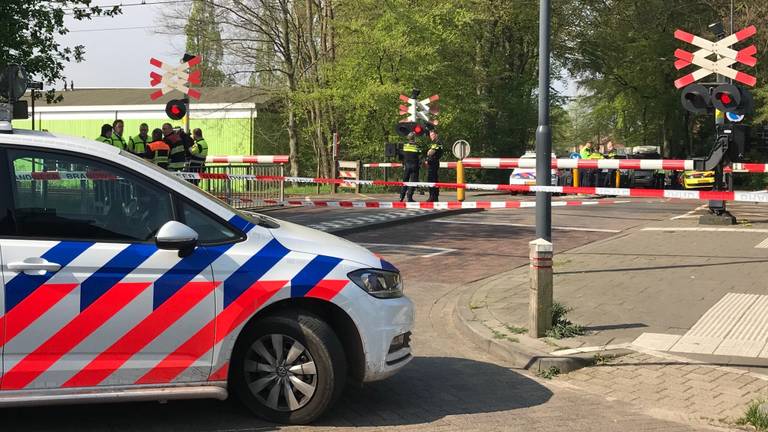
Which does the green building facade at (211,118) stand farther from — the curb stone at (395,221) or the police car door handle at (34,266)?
the police car door handle at (34,266)

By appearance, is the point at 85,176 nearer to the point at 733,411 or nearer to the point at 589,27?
the point at 733,411

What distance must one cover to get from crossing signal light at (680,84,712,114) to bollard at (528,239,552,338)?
569 cm

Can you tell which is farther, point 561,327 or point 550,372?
point 561,327

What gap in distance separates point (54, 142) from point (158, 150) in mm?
11946

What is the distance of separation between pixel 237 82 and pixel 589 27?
53.4ft

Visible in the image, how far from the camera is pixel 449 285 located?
33.1 feet

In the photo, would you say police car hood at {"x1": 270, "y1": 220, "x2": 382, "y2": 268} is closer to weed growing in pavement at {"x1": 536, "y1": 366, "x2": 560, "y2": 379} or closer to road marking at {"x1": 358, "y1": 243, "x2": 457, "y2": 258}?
weed growing in pavement at {"x1": 536, "y1": 366, "x2": 560, "y2": 379}

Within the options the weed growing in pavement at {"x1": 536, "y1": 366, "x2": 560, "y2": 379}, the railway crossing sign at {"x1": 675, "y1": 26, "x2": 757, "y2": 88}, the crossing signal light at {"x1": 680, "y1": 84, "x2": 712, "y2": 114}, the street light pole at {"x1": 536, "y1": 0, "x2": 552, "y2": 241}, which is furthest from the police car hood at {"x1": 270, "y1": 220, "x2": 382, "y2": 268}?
the railway crossing sign at {"x1": 675, "y1": 26, "x2": 757, "y2": 88}

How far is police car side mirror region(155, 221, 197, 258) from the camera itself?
14.4ft

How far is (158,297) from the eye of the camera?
4.47 meters

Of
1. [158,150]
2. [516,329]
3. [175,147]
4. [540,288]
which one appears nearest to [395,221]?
[175,147]

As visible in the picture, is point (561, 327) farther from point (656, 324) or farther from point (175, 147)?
point (175, 147)

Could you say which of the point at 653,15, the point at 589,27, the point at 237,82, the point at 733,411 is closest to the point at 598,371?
the point at 733,411

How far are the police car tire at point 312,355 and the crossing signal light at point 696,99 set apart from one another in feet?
27.3
